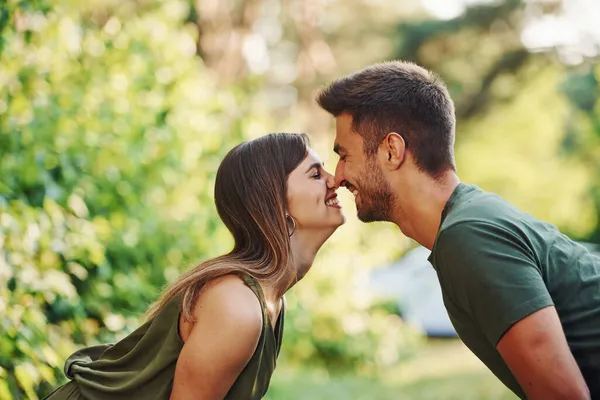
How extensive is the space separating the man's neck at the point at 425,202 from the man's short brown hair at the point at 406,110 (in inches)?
1.5

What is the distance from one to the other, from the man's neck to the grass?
406cm

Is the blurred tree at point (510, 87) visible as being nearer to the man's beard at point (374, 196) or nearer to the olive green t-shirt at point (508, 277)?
the man's beard at point (374, 196)

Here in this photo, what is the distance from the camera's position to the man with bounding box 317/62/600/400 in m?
2.33

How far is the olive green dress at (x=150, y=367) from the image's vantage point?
9.72ft

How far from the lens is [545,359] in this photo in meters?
2.29

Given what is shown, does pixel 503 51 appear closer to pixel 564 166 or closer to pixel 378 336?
pixel 564 166

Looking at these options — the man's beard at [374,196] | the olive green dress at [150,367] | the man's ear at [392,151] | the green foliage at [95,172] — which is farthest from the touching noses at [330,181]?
the green foliage at [95,172]

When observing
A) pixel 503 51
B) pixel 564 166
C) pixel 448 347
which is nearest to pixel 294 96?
pixel 503 51

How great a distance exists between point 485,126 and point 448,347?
10.1m

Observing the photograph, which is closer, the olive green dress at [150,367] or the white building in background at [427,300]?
the olive green dress at [150,367]

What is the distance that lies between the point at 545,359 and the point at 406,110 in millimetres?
1102

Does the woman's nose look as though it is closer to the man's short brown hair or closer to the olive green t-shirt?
the man's short brown hair

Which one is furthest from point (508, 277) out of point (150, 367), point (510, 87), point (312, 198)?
point (510, 87)

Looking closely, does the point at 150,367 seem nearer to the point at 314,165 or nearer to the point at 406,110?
the point at 314,165
